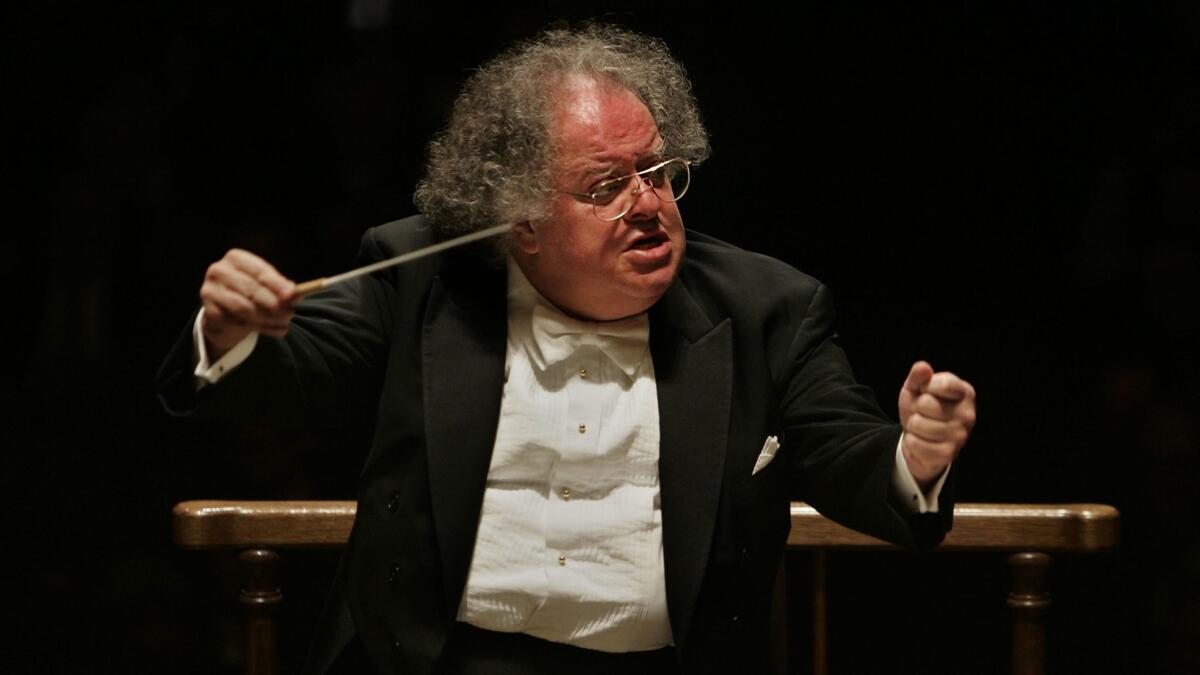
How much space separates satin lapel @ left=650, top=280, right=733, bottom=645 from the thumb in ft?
0.97

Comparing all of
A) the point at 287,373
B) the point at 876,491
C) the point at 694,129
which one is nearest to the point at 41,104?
the point at 287,373

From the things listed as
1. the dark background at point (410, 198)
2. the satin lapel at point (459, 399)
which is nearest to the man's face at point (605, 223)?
the satin lapel at point (459, 399)

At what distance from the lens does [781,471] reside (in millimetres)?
1912

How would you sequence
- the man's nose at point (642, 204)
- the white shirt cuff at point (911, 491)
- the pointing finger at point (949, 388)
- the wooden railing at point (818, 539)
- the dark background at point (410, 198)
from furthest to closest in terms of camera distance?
the dark background at point (410, 198) → the wooden railing at point (818, 539) → the man's nose at point (642, 204) → the white shirt cuff at point (911, 491) → the pointing finger at point (949, 388)

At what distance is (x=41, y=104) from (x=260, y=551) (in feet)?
2.57

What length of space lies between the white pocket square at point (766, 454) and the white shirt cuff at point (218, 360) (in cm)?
60

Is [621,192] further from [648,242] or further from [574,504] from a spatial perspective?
[574,504]

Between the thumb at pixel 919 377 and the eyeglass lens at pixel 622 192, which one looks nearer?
the thumb at pixel 919 377

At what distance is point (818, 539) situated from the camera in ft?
6.63

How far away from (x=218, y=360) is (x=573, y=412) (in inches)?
16.0

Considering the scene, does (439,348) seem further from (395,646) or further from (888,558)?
(888,558)

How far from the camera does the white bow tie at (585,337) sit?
6.17 feet

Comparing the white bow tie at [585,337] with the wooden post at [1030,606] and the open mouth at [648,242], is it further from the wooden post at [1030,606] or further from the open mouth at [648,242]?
the wooden post at [1030,606]

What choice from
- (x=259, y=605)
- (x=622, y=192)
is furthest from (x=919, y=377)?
(x=259, y=605)
